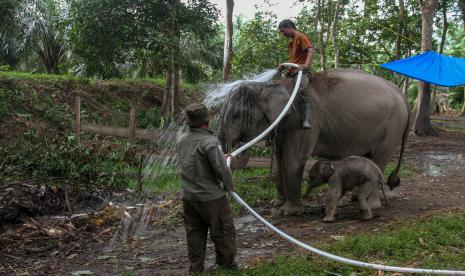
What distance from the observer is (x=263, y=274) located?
486cm

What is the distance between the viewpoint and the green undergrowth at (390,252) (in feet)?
16.2

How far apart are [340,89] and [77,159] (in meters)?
5.06

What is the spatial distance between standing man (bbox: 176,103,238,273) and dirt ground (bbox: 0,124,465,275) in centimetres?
48

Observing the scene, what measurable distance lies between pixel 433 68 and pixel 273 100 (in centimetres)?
1044

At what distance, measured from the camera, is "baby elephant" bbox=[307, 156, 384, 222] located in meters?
6.86

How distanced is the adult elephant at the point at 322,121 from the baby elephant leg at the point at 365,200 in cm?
89

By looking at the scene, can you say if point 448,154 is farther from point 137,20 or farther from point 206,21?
point 137,20

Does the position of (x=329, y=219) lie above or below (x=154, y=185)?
below

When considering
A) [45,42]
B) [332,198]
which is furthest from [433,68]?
[45,42]

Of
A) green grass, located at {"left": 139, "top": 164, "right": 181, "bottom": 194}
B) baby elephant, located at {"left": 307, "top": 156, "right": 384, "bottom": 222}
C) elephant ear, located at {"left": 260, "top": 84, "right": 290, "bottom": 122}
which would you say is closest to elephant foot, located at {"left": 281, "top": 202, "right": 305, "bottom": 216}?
baby elephant, located at {"left": 307, "top": 156, "right": 384, "bottom": 222}

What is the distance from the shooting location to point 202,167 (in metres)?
4.80

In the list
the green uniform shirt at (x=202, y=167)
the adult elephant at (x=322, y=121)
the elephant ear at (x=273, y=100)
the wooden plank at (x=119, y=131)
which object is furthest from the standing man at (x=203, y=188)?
the wooden plank at (x=119, y=131)

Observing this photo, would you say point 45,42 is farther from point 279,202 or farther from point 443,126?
point 443,126

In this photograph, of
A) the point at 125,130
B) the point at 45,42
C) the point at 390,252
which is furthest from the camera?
the point at 45,42
